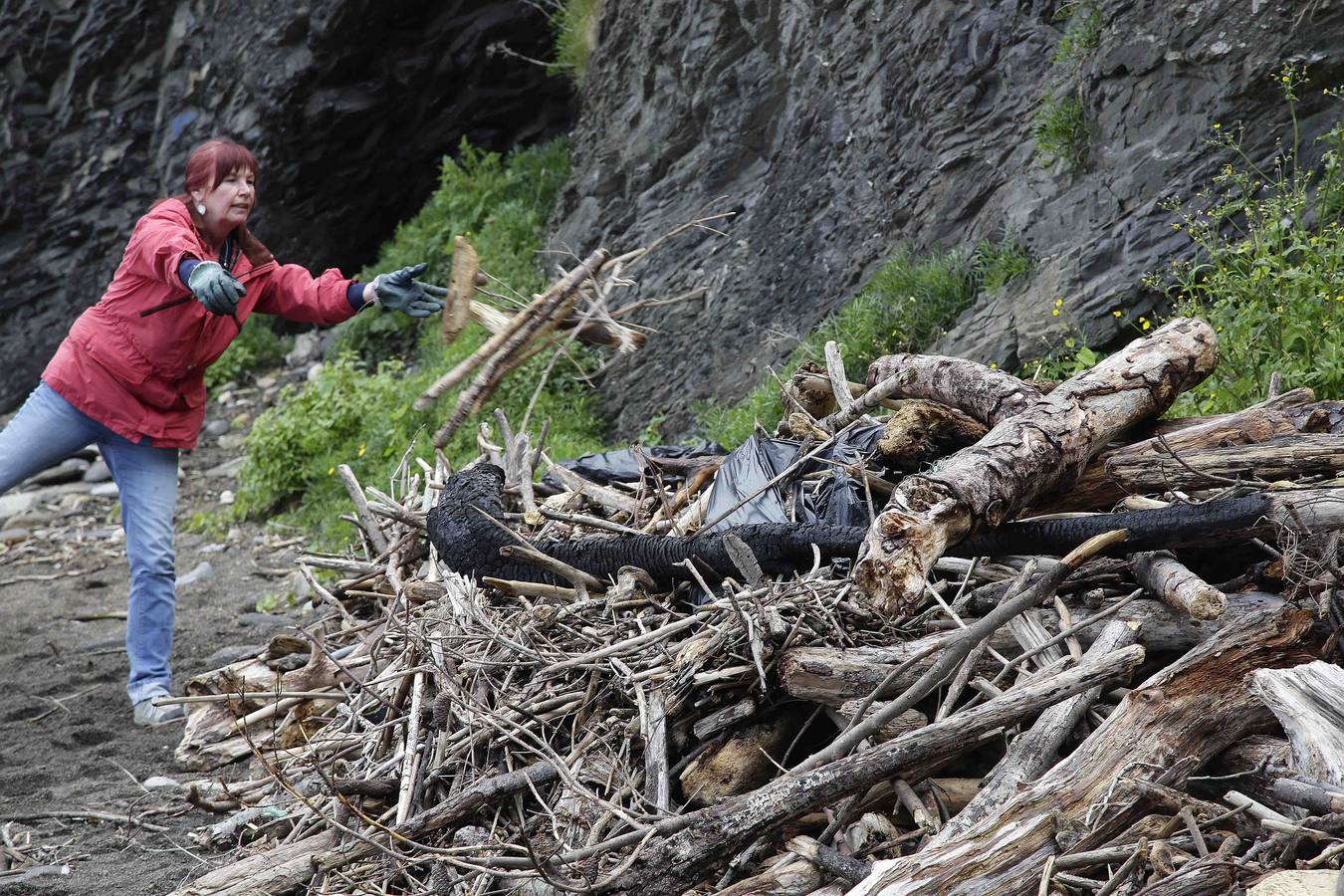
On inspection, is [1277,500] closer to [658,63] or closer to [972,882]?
[972,882]

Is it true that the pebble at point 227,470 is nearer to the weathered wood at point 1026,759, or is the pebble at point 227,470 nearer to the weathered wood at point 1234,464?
the weathered wood at point 1234,464

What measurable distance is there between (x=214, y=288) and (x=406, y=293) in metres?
0.68

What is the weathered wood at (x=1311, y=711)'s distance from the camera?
199cm

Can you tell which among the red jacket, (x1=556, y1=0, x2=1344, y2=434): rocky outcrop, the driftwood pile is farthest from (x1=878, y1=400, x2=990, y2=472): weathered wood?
the red jacket

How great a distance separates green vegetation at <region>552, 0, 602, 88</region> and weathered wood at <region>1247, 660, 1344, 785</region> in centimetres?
864

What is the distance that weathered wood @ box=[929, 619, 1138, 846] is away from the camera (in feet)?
7.20

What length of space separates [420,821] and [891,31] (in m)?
5.84

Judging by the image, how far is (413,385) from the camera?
28.8 ft

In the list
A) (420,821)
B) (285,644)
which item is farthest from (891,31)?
(420,821)

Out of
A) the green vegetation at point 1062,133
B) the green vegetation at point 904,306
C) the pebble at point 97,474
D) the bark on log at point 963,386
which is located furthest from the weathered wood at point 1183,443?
the pebble at point 97,474

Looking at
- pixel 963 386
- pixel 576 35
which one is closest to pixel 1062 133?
pixel 963 386

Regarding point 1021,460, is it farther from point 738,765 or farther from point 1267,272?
→ point 1267,272

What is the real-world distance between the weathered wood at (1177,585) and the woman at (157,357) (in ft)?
8.74

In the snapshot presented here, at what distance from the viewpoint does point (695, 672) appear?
2.66m
